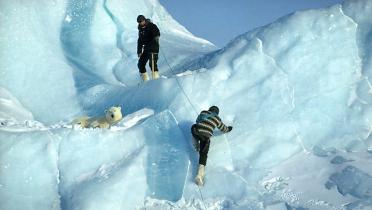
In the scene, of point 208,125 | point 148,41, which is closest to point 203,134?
point 208,125

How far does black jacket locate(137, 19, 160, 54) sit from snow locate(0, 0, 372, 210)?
27.8 inches

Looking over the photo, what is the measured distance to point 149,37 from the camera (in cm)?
839

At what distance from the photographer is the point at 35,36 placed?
1134 centimetres

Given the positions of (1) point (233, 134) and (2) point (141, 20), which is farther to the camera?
(2) point (141, 20)

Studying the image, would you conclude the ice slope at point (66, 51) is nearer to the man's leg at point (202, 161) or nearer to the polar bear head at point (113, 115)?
the polar bear head at point (113, 115)

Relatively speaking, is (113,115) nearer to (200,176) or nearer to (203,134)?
(203,134)

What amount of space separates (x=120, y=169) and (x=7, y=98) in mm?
4264

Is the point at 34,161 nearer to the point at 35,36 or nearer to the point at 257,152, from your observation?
the point at 257,152

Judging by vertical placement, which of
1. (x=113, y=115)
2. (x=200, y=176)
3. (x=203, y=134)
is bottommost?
(x=200, y=176)

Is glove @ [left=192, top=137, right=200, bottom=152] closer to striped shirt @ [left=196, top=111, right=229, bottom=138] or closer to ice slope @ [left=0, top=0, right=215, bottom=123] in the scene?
striped shirt @ [left=196, top=111, right=229, bottom=138]

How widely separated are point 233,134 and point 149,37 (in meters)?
2.45

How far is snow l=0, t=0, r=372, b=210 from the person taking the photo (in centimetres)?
635

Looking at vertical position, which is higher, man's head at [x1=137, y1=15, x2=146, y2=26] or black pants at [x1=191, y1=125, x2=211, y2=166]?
man's head at [x1=137, y1=15, x2=146, y2=26]

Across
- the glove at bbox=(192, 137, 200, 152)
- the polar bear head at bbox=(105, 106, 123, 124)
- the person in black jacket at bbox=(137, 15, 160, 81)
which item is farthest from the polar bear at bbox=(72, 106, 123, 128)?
the glove at bbox=(192, 137, 200, 152)
